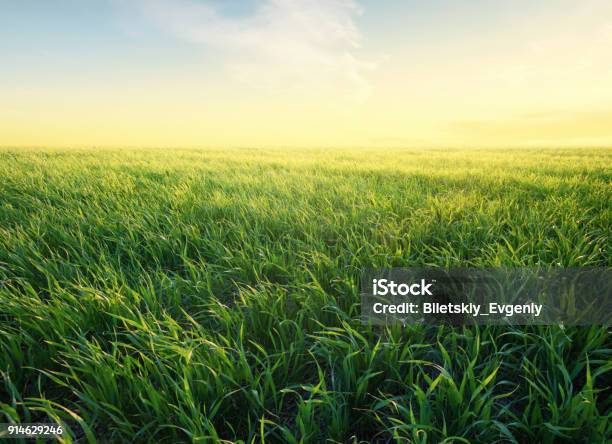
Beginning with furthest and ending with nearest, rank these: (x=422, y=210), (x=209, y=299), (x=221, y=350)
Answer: (x=422, y=210)
(x=209, y=299)
(x=221, y=350)

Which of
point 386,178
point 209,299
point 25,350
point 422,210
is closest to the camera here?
point 25,350

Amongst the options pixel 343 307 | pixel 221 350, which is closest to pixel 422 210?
pixel 343 307

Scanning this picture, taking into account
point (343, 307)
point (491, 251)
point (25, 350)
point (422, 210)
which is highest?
point (422, 210)

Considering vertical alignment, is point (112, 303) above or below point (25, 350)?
above

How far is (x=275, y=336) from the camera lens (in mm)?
1458

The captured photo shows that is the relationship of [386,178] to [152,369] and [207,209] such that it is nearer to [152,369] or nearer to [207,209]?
[207,209]

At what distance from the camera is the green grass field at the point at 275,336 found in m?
1.05

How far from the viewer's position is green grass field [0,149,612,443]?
3.43 ft

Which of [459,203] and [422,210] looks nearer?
[422,210]

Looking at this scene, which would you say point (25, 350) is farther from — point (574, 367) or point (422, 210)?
point (422, 210)

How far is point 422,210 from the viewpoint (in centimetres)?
292

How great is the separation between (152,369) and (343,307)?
2.95ft

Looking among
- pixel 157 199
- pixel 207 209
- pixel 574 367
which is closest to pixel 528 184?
pixel 574 367

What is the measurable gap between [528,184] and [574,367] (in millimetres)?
3718
